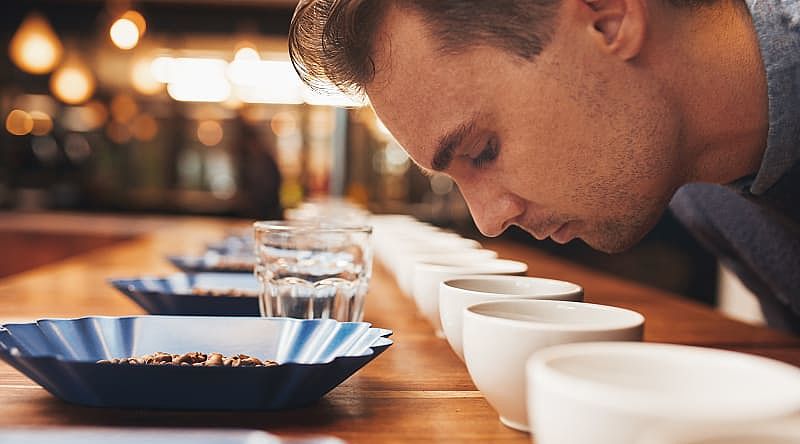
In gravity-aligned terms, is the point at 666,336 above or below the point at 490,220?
below

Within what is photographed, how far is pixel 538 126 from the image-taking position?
133 centimetres

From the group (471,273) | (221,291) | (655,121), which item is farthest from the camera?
(221,291)

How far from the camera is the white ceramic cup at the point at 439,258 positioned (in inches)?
61.3

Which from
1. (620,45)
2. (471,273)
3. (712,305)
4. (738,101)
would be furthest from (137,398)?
(712,305)

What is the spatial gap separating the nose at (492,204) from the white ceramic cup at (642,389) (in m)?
0.78

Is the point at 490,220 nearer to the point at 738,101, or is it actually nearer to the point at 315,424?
the point at 738,101

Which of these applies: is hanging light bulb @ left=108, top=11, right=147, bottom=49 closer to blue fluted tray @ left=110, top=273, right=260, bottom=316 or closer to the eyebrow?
blue fluted tray @ left=110, top=273, right=260, bottom=316

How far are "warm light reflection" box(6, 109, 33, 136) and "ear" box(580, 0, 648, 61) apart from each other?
1086cm

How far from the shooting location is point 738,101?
1.44 m

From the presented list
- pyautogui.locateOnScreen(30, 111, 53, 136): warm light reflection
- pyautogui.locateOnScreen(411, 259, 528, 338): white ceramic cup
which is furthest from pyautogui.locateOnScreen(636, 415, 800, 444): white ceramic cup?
pyautogui.locateOnScreen(30, 111, 53, 136): warm light reflection

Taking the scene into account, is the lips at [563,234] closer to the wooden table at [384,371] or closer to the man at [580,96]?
the man at [580,96]

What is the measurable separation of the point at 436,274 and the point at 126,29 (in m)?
5.54

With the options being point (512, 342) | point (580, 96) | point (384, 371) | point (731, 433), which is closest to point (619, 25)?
point (580, 96)

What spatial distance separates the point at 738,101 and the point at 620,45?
26cm
